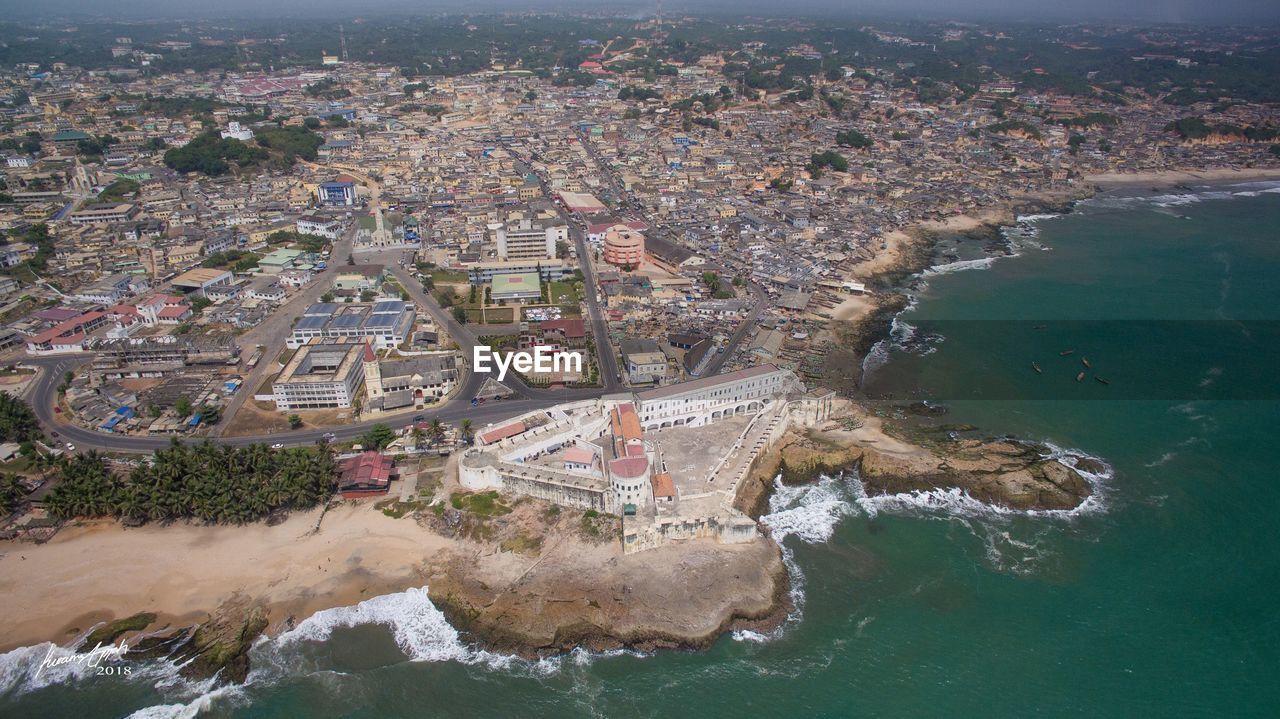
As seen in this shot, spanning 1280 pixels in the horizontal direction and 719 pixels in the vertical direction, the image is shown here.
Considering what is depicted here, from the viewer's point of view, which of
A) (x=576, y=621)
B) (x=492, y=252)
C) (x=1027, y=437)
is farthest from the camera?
(x=492, y=252)

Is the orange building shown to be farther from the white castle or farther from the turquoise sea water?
the turquoise sea water

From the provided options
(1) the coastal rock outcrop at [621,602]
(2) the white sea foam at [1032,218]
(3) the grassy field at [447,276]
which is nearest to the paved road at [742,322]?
(1) the coastal rock outcrop at [621,602]

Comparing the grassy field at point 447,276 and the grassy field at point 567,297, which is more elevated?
the grassy field at point 447,276

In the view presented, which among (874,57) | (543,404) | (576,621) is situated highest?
(874,57)

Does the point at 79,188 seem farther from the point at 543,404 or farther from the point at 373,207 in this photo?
the point at 543,404

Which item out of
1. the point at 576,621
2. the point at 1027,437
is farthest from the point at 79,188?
the point at 1027,437

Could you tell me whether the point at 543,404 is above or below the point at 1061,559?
above

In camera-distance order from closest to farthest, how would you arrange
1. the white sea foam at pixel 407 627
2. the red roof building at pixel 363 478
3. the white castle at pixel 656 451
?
1. the white sea foam at pixel 407 627
2. the white castle at pixel 656 451
3. the red roof building at pixel 363 478
